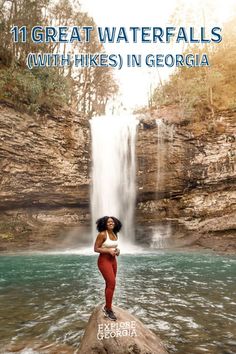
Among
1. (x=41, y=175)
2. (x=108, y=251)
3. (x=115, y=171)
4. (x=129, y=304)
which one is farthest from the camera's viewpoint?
(x=115, y=171)

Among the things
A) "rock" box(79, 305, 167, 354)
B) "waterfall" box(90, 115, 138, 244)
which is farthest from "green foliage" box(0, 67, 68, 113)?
"rock" box(79, 305, 167, 354)

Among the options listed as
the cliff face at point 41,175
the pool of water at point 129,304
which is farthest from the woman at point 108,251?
the cliff face at point 41,175

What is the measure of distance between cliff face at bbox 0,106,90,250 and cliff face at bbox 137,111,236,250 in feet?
15.8

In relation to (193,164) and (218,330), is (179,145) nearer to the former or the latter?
(193,164)

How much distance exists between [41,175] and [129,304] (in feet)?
53.8

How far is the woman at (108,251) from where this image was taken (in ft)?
17.6

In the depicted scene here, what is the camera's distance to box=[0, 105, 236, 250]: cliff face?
22906 millimetres

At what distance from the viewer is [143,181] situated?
25.5m

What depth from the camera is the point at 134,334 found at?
17.1ft

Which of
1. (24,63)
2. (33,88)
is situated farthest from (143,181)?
(24,63)

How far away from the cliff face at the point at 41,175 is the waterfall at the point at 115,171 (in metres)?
0.91

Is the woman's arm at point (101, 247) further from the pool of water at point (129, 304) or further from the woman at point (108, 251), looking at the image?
the pool of water at point (129, 304)

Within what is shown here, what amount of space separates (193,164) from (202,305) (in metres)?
17.1

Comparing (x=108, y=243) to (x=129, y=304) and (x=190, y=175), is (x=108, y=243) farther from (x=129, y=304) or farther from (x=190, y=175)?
(x=190, y=175)
